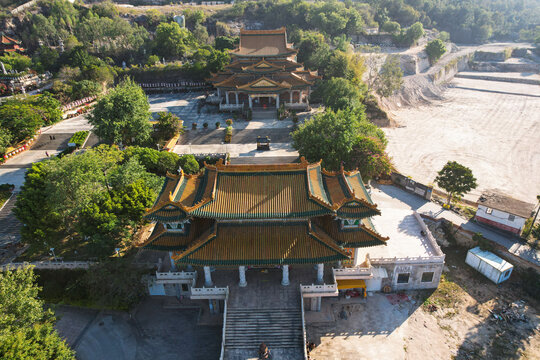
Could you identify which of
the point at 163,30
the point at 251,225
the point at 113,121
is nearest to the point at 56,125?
the point at 113,121

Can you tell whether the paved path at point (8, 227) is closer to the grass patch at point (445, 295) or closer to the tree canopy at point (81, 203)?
the tree canopy at point (81, 203)

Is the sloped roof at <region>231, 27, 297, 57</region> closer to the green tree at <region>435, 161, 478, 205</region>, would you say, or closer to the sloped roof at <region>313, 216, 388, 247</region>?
the green tree at <region>435, 161, 478, 205</region>

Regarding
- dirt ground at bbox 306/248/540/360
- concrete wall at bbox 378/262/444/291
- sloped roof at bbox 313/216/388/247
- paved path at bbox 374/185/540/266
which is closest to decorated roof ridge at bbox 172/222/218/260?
sloped roof at bbox 313/216/388/247

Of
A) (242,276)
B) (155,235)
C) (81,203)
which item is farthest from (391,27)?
(155,235)

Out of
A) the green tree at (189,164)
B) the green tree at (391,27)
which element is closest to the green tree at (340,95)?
the green tree at (189,164)

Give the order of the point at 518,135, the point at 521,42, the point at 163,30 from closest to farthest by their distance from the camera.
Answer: the point at 518,135, the point at 163,30, the point at 521,42

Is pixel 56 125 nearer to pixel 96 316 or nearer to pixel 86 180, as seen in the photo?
pixel 86 180
